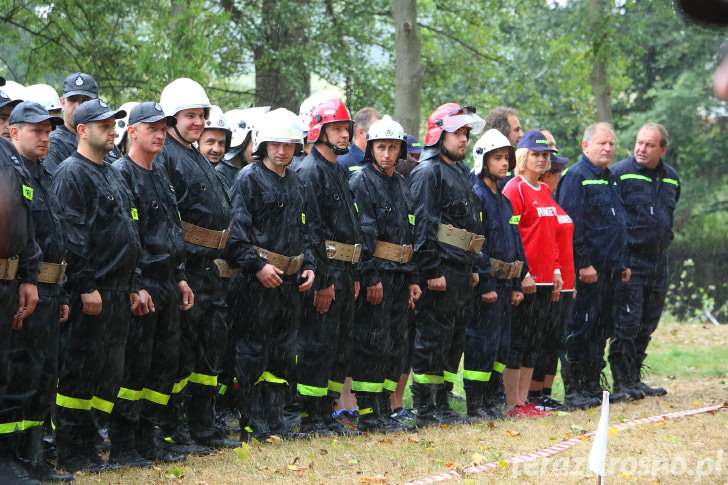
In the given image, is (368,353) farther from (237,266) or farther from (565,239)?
(565,239)

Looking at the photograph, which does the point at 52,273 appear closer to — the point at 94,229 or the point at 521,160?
the point at 94,229

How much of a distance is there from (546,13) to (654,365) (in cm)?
2010

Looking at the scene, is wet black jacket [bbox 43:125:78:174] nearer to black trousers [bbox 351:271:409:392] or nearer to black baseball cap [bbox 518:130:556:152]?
black trousers [bbox 351:271:409:392]

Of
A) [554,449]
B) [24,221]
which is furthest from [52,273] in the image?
[554,449]

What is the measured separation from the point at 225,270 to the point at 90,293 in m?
1.71

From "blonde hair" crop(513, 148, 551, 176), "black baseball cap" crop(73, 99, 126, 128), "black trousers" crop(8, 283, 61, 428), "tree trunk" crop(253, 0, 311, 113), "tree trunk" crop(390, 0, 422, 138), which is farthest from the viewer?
"tree trunk" crop(253, 0, 311, 113)

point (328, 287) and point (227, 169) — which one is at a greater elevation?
point (227, 169)

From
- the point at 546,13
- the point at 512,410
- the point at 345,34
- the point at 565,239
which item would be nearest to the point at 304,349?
the point at 512,410

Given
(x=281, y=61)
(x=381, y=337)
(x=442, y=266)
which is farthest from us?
(x=281, y=61)

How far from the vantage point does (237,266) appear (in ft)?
25.3

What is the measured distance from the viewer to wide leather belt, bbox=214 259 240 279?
7883mm

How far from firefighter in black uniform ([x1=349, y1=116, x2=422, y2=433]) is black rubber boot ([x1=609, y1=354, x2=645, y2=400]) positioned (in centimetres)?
354

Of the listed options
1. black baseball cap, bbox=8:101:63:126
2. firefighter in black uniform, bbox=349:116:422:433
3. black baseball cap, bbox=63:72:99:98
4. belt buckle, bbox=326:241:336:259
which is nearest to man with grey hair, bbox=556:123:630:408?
firefighter in black uniform, bbox=349:116:422:433

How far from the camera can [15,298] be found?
573 centimetres
